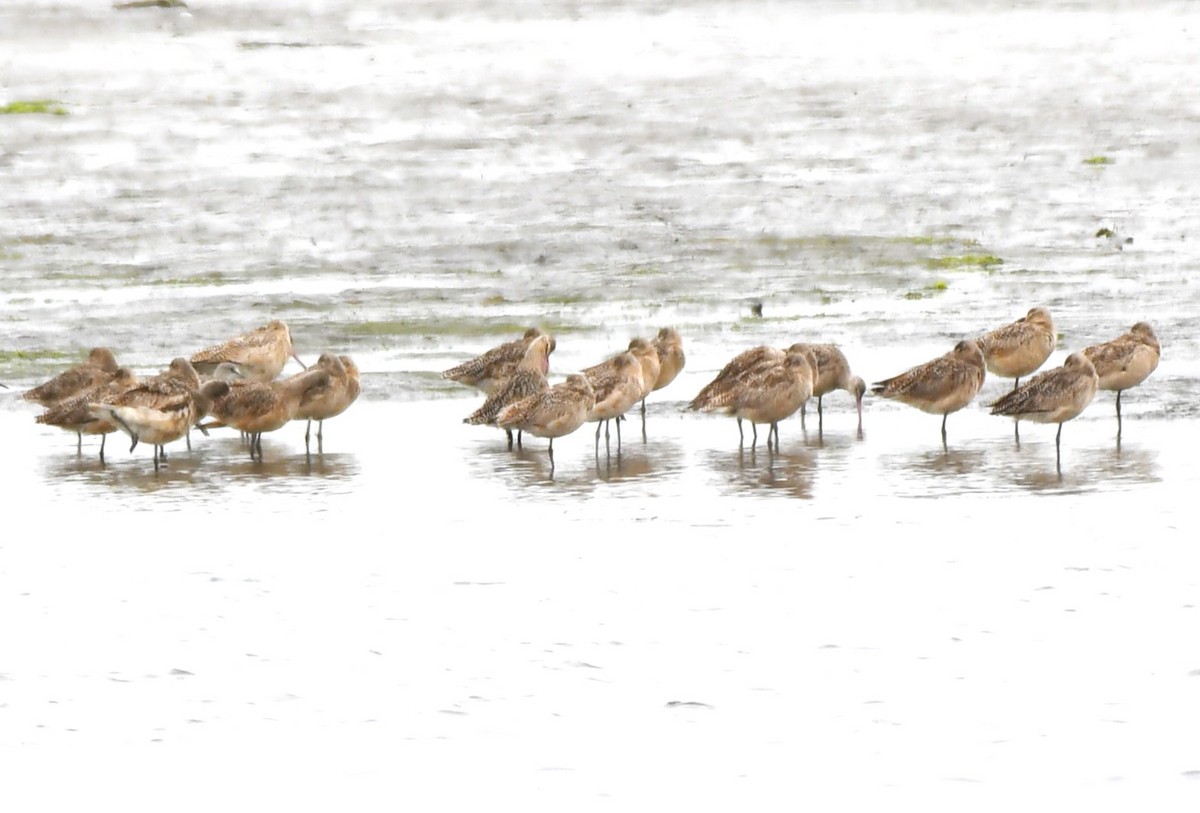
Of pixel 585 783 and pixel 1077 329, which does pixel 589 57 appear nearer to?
pixel 1077 329

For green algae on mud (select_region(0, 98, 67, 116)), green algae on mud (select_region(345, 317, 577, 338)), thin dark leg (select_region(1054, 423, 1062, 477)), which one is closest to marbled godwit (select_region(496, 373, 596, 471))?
thin dark leg (select_region(1054, 423, 1062, 477))

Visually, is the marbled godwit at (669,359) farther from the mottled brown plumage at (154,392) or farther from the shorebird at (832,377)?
the mottled brown plumage at (154,392)

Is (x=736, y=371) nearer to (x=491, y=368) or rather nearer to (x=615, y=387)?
(x=615, y=387)

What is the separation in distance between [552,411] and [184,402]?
2.19 meters

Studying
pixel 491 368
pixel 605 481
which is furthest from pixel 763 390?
pixel 491 368

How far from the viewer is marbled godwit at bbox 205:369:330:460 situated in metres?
13.2

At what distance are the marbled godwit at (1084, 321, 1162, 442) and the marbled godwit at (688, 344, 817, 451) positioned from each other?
1.76 metres

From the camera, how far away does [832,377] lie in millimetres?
14266

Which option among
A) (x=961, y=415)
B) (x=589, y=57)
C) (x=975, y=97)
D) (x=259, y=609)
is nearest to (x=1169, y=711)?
(x=259, y=609)

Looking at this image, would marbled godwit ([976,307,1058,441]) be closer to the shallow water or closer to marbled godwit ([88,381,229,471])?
the shallow water

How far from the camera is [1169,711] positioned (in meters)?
7.33

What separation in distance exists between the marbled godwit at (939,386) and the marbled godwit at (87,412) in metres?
4.62

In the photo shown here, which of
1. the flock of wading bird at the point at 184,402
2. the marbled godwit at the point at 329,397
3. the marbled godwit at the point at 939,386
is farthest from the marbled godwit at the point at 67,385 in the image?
the marbled godwit at the point at 939,386

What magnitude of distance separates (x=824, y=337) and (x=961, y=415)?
2.66 m
